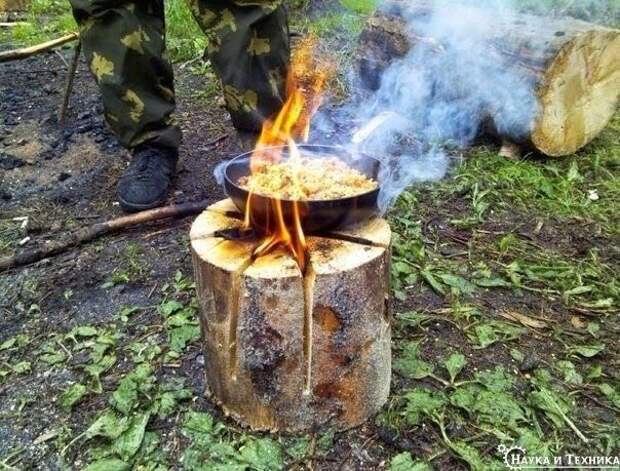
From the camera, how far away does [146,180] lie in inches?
123

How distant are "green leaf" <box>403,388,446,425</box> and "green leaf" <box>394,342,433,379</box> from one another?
0.08 metres

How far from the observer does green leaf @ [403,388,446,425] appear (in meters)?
1.89

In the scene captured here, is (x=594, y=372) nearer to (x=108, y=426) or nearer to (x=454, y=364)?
(x=454, y=364)

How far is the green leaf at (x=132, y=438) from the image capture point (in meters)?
1.79

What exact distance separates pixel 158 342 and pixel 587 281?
6.03ft

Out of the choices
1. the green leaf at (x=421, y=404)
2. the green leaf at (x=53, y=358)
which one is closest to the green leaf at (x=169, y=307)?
the green leaf at (x=53, y=358)

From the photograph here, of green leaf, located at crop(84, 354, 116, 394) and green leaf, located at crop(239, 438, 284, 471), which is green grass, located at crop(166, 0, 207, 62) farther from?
green leaf, located at crop(239, 438, 284, 471)

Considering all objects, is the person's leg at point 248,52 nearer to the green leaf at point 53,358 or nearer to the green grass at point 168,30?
the green leaf at point 53,358

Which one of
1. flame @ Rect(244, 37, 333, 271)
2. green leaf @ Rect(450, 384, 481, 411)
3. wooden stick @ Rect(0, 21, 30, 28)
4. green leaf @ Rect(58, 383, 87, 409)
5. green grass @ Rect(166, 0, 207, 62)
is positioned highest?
flame @ Rect(244, 37, 333, 271)

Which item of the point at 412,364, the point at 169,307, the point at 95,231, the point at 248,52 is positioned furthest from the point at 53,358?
the point at 248,52

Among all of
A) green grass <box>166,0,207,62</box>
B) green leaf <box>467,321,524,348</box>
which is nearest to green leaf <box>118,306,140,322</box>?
green leaf <box>467,321,524,348</box>

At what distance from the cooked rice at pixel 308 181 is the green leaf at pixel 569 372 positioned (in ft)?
3.15

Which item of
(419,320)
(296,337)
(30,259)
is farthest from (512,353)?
(30,259)

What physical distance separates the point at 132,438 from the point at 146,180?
1.61m
